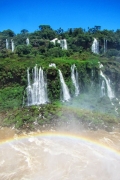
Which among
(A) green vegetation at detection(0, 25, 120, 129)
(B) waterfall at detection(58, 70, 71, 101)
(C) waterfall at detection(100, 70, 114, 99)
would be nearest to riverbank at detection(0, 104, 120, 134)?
(A) green vegetation at detection(0, 25, 120, 129)

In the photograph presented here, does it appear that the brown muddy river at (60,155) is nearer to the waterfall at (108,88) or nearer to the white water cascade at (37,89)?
the white water cascade at (37,89)

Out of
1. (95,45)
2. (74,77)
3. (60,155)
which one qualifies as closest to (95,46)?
A: (95,45)

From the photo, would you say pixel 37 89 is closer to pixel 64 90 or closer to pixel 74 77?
pixel 64 90

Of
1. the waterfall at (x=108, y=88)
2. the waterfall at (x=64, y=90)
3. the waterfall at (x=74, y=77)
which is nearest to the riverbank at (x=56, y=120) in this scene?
the waterfall at (x=64, y=90)

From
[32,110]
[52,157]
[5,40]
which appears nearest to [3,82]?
[32,110]

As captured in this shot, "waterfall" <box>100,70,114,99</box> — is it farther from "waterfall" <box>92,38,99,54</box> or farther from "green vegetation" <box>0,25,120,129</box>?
"waterfall" <box>92,38,99,54</box>
